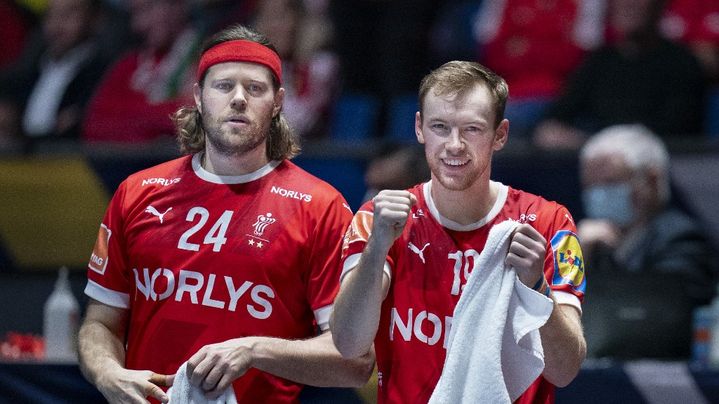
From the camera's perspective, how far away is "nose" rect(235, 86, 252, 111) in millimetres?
3850

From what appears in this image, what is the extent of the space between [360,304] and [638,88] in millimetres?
4315

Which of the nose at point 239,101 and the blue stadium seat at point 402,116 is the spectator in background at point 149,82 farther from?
the nose at point 239,101

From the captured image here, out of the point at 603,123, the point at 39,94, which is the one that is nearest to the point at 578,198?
the point at 603,123

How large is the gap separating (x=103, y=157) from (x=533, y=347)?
3.88m

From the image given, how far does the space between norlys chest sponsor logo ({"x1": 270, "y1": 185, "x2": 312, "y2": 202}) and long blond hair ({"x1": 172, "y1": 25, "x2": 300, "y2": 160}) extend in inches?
5.7

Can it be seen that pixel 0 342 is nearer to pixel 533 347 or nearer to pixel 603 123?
pixel 533 347

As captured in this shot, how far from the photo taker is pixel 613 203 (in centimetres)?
599

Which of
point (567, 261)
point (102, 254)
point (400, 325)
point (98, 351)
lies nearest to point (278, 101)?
point (102, 254)

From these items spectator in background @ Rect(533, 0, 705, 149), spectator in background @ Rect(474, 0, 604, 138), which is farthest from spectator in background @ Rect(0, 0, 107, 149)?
spectator in background @ Rect(533, 0, 705, 149)

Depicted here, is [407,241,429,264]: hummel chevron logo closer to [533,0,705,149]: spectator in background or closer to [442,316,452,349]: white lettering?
[442,316,452,349]: white lettering

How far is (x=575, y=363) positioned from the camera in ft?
11.4

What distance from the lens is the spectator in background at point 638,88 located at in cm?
728

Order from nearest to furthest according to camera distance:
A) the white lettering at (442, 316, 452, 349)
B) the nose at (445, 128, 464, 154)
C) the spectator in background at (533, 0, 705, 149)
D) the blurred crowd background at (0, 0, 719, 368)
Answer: the nose at (445, 128, 464, 154) < the white lettering at (442, 316, 452, 349) < the blurred crowd background at (0, 0, 719, 368) < the spectator in background at (533, 0, 705, 149)

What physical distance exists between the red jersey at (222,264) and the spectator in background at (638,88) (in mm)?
3505
